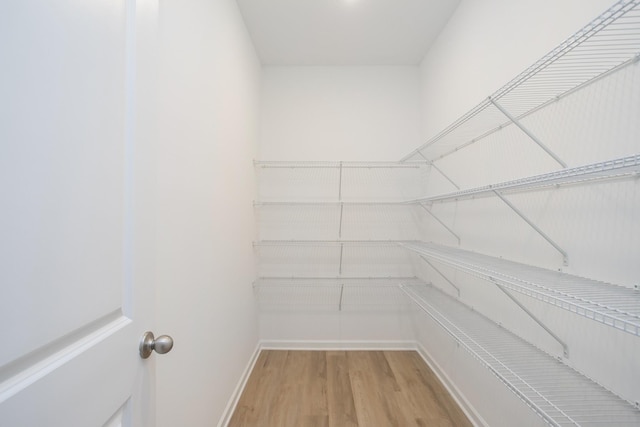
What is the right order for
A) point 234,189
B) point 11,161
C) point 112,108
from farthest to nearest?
point 234,189 → point 112,108 → point 11,161

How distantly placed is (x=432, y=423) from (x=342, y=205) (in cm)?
164

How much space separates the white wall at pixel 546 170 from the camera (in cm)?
85

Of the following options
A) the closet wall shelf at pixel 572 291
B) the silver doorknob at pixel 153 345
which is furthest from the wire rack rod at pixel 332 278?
the silver doorknob at pixel 153 345

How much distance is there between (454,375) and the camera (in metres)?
1.85

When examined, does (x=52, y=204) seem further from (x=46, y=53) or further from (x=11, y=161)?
(x=46, y=53)

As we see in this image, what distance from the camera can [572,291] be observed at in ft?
2.65

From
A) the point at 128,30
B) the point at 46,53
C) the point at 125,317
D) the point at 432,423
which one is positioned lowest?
the point at 432,423

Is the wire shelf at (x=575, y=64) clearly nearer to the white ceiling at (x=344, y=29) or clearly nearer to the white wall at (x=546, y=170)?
the white wall at (x=546, y=170)

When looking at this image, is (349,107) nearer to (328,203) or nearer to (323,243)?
(328,203)

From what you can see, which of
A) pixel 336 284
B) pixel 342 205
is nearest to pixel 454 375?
pixel 336 284

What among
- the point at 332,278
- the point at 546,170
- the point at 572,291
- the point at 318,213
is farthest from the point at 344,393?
the point at 546,170

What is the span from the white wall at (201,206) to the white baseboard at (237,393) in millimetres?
46

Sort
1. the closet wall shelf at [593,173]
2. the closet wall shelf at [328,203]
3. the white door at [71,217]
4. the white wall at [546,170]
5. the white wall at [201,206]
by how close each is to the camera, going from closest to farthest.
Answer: the white door at [71,217], the closet wall shelf at [593,173], the white wall at [546,170], the white wall at [201,206], the closet wall shelf at [328,203]

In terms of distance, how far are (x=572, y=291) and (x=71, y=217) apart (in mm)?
1224
